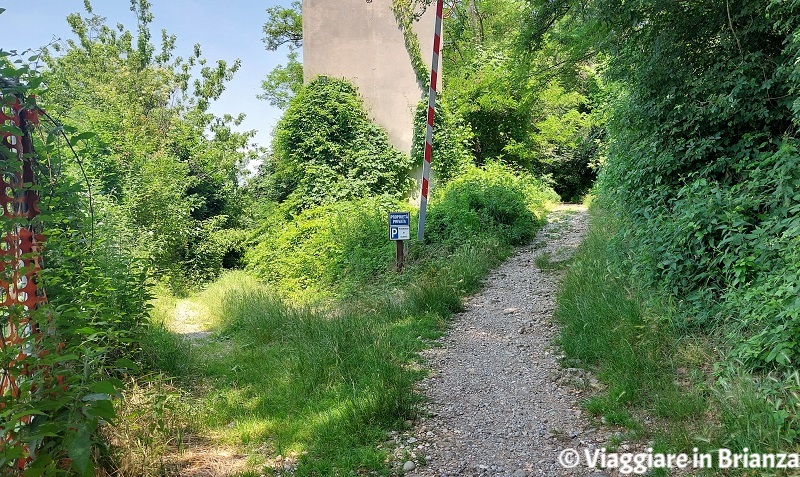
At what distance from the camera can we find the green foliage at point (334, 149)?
14.2 m

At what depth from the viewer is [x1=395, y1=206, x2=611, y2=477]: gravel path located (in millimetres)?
3465

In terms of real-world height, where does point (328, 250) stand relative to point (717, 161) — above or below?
below

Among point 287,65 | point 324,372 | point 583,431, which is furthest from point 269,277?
point 287,65

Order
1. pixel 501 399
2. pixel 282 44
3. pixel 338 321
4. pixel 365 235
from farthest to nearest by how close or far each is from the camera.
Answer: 1. pixel 282 44
2. pixel 365 235
3. pixel 338 321
4. pixel 501 399

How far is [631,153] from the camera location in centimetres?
641

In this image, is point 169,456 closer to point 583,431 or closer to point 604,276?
point 583,431

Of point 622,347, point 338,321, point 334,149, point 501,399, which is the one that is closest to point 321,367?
point 338,321

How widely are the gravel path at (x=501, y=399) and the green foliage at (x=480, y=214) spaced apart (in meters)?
3.13

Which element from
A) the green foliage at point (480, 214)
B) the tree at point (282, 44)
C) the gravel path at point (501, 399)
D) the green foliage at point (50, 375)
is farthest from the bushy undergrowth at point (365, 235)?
the tree at point (282, 44)

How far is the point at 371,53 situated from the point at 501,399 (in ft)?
42.0

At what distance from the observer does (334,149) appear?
1448cm

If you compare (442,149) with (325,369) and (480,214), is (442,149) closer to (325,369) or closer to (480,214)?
(480,214)

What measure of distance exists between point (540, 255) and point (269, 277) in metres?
6.24

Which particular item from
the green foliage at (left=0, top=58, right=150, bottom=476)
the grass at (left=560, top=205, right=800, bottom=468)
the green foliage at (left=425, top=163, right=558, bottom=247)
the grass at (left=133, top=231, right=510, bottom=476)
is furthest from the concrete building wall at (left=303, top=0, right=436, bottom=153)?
the green foliage at (left=0, top=58, right=150, bottom=476)
